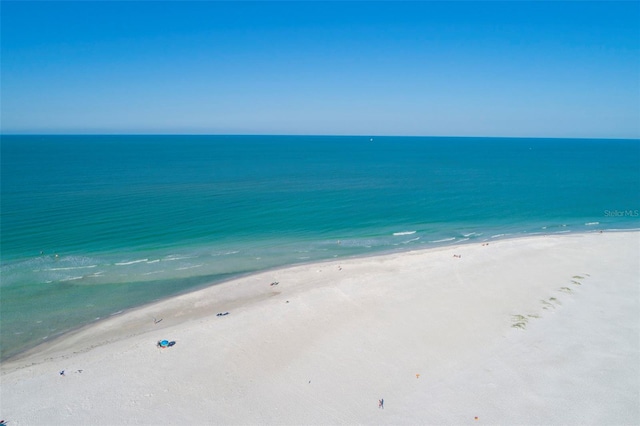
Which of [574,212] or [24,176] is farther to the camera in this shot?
[24,176]

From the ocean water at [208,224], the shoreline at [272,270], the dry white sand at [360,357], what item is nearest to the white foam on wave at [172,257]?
the ocean water at [208,224]

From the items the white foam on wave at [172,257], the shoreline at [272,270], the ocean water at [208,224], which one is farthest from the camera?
the white foam on wave at [172,257]

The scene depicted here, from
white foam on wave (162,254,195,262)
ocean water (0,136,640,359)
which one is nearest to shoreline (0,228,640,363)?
ocean water (0,136,640,359)

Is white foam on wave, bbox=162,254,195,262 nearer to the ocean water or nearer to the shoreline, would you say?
the ocean water

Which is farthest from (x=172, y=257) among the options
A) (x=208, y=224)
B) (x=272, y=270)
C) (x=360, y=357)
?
(x=360, y=357)

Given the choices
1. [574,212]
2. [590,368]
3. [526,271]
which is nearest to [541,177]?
[574,212]

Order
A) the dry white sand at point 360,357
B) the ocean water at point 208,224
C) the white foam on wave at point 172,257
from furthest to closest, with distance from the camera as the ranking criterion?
the white foam on wave at point 172,257 < the ocean water at point 208,224 < the dry white sand at point 360,357

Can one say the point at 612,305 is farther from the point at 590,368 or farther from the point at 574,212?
the point at 574,212

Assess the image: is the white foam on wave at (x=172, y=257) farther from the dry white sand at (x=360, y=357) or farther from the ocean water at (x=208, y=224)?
the dry white sand at (x=360, y=357)
